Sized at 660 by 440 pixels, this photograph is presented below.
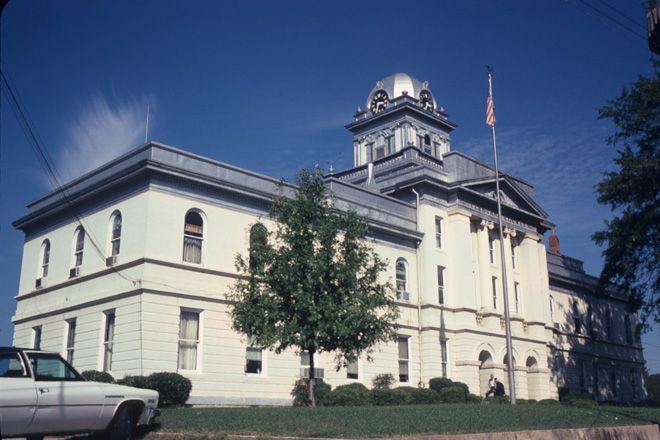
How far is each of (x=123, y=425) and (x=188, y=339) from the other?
16460 millimetres

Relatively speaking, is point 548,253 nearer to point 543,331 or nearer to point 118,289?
point 543,331

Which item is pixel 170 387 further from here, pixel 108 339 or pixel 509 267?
pixel 509 267

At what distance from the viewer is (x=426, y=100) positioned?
61469 mm

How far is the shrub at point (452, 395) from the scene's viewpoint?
34.2 m

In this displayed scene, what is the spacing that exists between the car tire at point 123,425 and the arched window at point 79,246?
2088 centimetres

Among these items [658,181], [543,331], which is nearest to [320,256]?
[658,181]

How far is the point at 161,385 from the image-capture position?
26.0 meters

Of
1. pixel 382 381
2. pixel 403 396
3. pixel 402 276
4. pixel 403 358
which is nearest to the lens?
pixel 403 396

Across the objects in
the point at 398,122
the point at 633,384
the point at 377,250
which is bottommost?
the point at 633,384

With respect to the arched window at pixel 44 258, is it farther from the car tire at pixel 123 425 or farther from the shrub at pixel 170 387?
the car tire at pixel 123 425

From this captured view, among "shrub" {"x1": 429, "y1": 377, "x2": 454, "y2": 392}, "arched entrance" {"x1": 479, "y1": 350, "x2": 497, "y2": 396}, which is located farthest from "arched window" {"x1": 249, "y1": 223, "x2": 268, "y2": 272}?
"arched entrance" {"x1": 479, "y1": 350, "x2": 497, "y2": 396}

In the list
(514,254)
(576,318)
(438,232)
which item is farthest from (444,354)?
(576,318)

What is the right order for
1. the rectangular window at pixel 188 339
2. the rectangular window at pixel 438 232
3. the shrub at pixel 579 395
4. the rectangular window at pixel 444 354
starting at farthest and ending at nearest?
the shrub at pixel 579 395 → the rectangular window at pixel 438 232 → the rectangular window at pixel 444 354 → the rectangular window at pixel 188 339

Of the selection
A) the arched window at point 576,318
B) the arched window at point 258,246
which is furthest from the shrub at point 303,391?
the arched window at point 576,318
